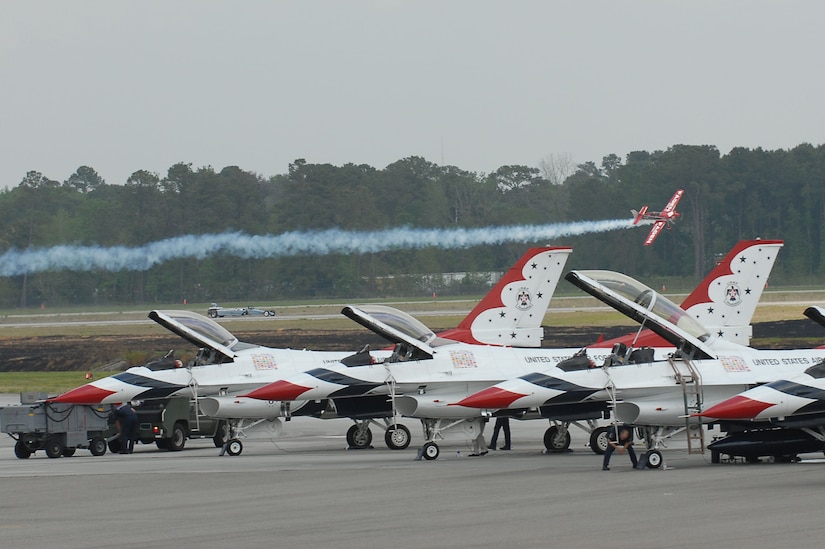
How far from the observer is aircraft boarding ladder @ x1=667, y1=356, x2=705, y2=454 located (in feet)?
68.1

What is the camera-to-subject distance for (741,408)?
1892cm

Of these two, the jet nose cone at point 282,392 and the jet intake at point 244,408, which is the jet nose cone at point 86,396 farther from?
the jet nose cone at point 282,392

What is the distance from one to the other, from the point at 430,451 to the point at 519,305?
8260 millimetres

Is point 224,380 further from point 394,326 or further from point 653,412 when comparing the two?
point 653,412

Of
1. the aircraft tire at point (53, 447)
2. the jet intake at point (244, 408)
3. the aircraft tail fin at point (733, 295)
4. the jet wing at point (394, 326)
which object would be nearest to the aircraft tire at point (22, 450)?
the aircraft tire at point (53, 447)

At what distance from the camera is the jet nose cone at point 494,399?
2203cm

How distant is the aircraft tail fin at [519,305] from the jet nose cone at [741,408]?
11.4 meters

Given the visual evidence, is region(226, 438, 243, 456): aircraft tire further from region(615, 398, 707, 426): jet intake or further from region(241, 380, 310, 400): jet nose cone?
region(615, 398, 707, 426): jet intake

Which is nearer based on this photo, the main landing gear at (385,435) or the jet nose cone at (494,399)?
the jet nose cone at (494,399)

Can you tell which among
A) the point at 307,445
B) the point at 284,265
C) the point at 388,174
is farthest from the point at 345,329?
the point at 388,174

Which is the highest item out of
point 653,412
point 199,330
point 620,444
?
point 199,330

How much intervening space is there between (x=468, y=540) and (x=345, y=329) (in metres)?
52.5

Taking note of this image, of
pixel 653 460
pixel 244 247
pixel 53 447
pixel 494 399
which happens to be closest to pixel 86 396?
pixel 53 447

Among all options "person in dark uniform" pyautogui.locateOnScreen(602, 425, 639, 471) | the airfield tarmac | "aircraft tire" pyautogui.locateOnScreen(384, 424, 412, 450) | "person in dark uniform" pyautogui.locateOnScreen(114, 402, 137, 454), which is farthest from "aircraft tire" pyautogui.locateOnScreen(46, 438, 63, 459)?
"person in dark uniform" pyautogui.locateOnScreen(602, 425, 639, 471)
